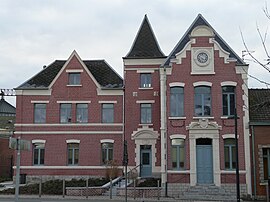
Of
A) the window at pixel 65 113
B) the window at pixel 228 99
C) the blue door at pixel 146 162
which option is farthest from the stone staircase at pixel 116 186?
the window at pixel 228 99

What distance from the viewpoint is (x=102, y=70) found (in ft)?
127

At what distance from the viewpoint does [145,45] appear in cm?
3631

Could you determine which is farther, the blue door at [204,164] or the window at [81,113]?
the window at [81,113]

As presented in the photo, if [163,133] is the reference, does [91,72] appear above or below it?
above

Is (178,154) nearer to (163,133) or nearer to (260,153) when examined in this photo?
(163,133)

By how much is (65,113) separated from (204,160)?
1353 centimetres

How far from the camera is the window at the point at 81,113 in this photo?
36.1 meters

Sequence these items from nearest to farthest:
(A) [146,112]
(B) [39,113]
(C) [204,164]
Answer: (C) [204,164] < (A) [146,112] < (B) [39,113]

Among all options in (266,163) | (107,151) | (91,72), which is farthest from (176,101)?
(91,72)

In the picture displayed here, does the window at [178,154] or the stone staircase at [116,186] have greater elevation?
the window at [178,154]

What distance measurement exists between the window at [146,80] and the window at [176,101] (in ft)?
18.5

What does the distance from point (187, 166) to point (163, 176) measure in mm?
1786

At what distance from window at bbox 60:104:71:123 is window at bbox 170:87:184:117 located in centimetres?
1059

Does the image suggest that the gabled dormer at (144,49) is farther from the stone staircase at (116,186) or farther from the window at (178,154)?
the stone staircase at (116,186)
